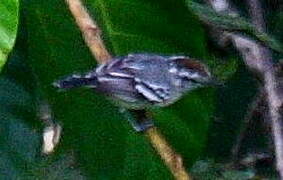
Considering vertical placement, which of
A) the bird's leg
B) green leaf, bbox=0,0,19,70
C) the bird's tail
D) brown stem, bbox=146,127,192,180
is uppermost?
green leaf, bbox=0,0,19,70

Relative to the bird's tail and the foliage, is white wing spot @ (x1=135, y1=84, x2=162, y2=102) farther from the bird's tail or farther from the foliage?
the bird's tail

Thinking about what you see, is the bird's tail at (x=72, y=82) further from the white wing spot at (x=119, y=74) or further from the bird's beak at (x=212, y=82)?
the bird's beak at (x=212, y=82)

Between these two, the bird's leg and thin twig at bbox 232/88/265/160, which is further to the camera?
thin twig at bbox 232/88/265/160

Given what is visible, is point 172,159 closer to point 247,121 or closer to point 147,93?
point 147,93

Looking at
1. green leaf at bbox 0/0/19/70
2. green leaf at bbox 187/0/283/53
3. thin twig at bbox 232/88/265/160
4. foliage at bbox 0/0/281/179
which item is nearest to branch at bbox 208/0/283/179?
green leaf at bbox 187/0/283/53

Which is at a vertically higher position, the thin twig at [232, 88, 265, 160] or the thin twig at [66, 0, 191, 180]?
the thin twig at [66, 0, 191, 180]
